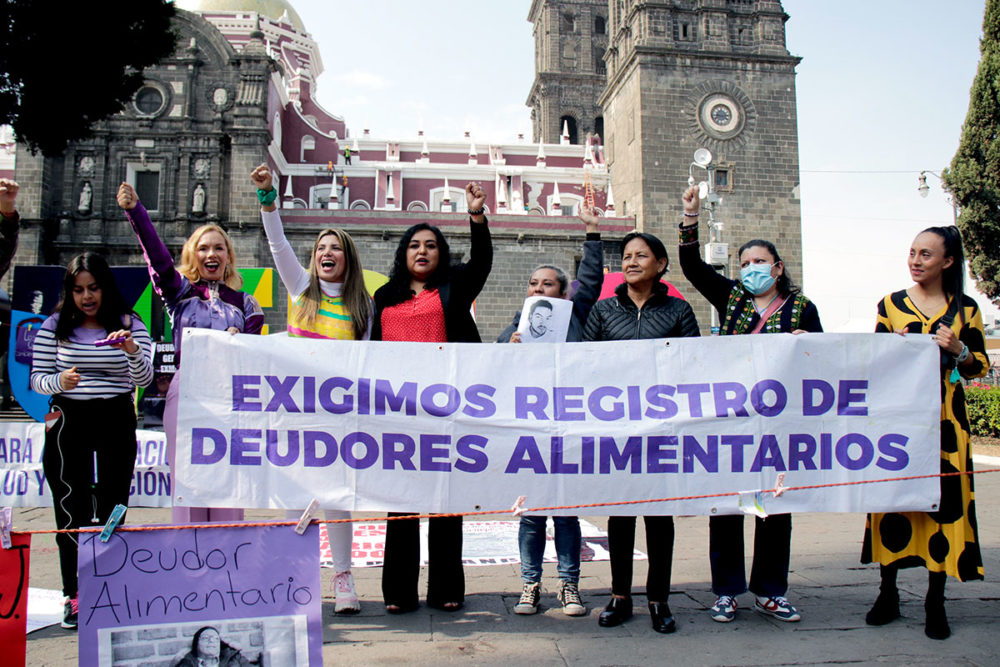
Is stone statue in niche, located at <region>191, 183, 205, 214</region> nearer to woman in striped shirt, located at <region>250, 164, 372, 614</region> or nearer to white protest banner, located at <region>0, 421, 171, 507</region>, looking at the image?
white protest banner, located at <region>0, 421, 171, 507</region>

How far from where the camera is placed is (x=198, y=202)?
2602 centimetres

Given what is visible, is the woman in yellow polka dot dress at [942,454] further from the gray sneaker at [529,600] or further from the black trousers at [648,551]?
the gray sneaker at [529,600]

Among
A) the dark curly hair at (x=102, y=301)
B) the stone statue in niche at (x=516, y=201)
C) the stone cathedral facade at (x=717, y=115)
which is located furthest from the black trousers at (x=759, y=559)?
the stone statue in niche at (x=516, y=201)

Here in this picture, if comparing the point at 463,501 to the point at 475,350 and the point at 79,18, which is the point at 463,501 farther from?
the point at 79,18

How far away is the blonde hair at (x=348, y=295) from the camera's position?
12.3 feet

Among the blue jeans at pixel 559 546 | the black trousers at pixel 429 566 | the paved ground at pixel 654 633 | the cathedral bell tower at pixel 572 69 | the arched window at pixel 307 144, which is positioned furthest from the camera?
the cathedral bell tower at pixel 572 69

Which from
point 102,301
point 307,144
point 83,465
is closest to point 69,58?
point 102,301

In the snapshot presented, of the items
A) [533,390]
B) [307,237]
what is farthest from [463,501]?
[307,237]

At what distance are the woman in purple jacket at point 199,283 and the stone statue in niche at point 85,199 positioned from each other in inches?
1008

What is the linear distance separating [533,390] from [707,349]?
85 cm

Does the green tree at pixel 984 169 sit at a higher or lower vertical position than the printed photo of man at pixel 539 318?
higher

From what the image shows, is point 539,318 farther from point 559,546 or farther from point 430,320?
point 559,546

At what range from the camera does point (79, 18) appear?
9.05m

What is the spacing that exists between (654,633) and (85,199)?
91.6ft
